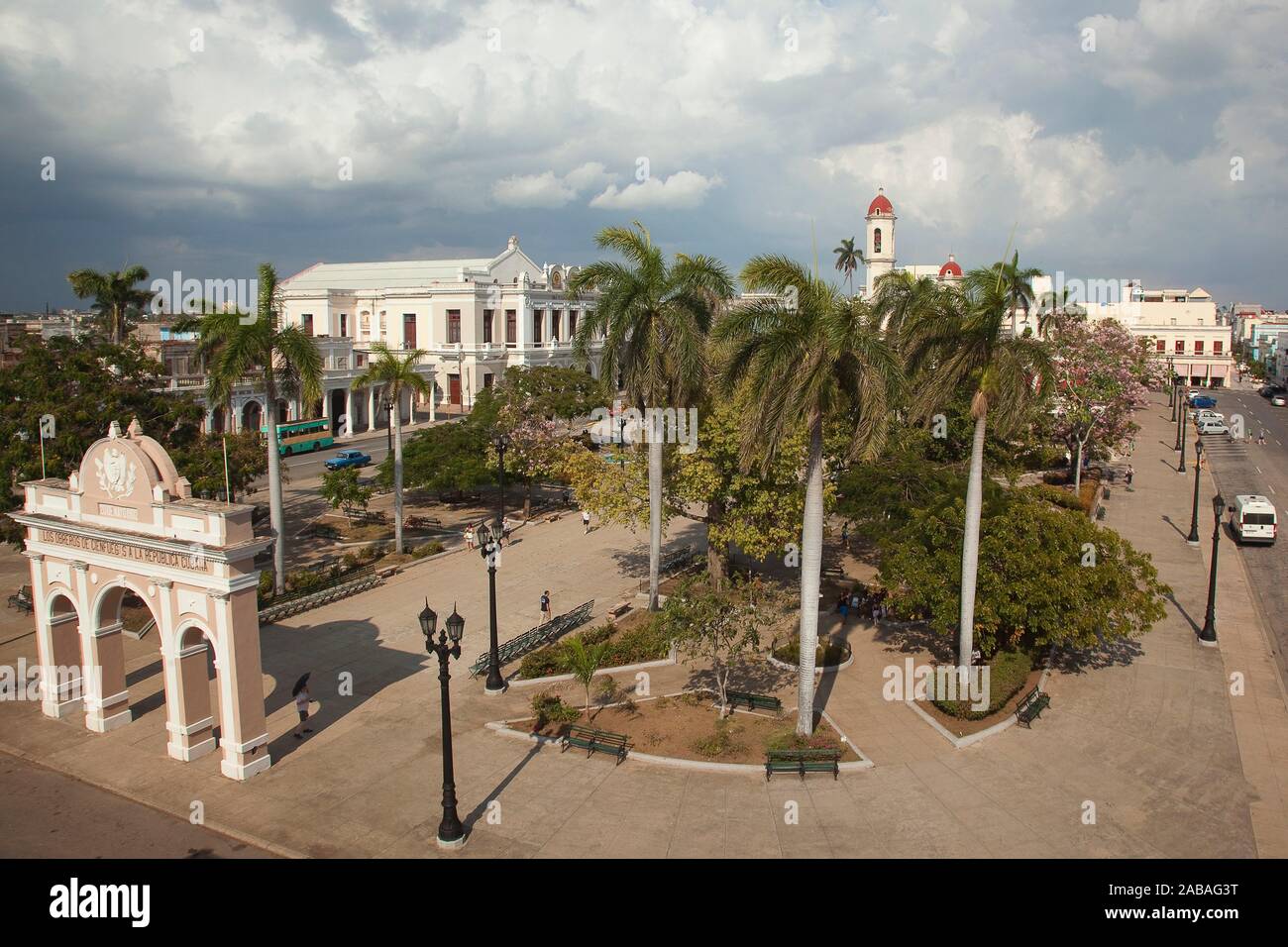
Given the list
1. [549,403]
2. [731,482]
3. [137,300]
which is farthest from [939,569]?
[137,300]

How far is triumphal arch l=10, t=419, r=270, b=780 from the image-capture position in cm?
1669

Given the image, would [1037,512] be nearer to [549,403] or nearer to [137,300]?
[549,403]

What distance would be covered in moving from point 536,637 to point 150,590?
31.4 ft

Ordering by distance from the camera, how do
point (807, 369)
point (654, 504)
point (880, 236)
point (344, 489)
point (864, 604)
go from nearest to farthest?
point (807, 369)
point (654, 504)
point (864, 604)
point (344, 489)
point (880, 236)

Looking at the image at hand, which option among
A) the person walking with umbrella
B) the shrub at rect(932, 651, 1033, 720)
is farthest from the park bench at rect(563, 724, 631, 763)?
the shrub at rect(932, 651, 1033, 720)

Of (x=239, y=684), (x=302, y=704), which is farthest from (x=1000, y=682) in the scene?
(x=239, y=684)

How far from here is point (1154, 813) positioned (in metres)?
15.4

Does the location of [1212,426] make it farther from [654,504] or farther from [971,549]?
[971,549]

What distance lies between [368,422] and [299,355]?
1521 inches

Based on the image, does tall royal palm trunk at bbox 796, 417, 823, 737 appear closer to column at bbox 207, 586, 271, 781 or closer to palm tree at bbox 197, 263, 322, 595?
column at bbox 207, 586, 271, 781

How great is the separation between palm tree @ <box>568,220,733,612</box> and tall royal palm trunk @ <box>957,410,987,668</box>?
8516 millimetres

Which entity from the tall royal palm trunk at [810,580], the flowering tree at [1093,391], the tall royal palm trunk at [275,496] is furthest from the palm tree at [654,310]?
the flowering tree at [1093,391]

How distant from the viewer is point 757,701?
19.8 metres

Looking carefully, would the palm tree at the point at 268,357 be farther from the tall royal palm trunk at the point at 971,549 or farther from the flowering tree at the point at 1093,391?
the flowering tree at the point at 1093,391
